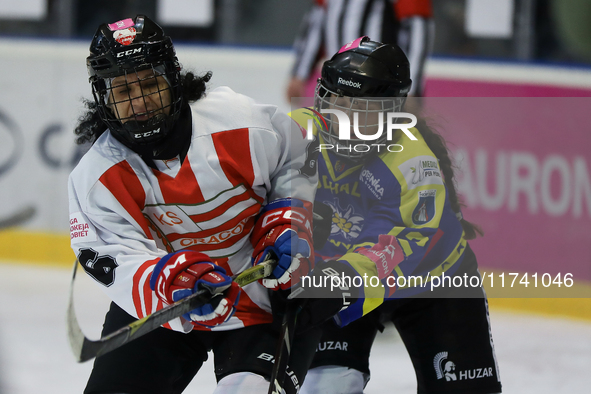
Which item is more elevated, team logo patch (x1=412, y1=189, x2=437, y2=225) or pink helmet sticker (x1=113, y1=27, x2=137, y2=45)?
pink helmet sticker (x1=113, y1=27, x2=137, y2=45)

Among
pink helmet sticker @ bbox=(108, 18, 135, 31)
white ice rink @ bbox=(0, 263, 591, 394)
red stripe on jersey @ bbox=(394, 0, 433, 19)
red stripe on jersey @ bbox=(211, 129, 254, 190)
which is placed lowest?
white ice rink @ bbox=(0, 263, 591, 394)

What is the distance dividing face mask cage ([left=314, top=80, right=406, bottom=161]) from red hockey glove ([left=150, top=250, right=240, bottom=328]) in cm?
54

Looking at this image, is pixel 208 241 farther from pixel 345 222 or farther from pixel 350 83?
pixel 350 83

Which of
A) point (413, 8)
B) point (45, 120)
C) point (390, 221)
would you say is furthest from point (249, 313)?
point (45, 120)

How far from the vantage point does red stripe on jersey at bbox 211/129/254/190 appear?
1684mm

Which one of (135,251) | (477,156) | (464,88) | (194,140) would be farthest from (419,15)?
(135,251)

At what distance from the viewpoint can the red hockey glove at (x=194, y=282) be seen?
146cm

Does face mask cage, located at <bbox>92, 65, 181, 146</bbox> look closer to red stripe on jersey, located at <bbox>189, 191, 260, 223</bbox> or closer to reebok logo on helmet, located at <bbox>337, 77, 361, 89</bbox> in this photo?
red stripe on jersey, located at <bbox>189, 191, 260, 223</bbox>

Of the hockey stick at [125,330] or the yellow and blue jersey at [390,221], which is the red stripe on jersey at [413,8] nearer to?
the yellow and blue jersey at [390,221]

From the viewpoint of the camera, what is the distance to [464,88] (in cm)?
388

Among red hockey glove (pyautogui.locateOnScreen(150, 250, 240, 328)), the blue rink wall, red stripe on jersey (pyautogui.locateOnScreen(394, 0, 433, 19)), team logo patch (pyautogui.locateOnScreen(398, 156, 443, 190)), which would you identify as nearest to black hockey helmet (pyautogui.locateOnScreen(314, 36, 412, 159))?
team logo patch (pyautogui.locateOnScreen(398, 156, 443, 190))

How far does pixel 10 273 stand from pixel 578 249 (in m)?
3.11

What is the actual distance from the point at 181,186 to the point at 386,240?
523 mm

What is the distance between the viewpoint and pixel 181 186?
1.65 metres
